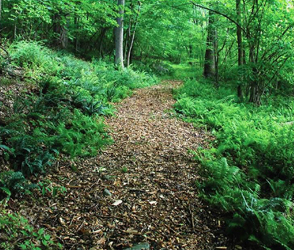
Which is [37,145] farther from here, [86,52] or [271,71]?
[86,52]

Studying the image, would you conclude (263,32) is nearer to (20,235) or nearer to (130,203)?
(130,203)

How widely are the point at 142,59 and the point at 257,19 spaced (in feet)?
43.2

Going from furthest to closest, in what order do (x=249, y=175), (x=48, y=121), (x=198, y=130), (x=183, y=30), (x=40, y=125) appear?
1. (x=183, y=30)
2. (x=198, y=130)
3. (x=48, y=121)
4. (x=40, y=125)
5. (x=249, y=175)

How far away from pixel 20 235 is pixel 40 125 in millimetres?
2661

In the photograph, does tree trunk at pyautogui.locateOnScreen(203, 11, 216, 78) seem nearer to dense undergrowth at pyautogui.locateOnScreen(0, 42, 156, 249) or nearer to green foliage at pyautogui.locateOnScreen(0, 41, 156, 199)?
dense undergrowth at pyautogui.locateOnScreen(0, 42, 156, 249)

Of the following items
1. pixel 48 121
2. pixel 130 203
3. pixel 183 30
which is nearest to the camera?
pixel 130 203

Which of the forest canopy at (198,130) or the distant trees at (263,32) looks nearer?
the forest canopy at (198,130)

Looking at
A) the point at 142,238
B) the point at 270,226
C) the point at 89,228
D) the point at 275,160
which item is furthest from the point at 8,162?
the point at 275,160

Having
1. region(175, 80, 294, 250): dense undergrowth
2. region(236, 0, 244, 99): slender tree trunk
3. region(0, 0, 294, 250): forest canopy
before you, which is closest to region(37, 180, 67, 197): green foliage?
region(0, 0, 294, 250): forest canopy

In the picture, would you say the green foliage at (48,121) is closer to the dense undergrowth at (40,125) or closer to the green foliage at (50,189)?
the dense undergrowth at (40,125)

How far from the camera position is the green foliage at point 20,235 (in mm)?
2256

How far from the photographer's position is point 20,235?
2.39 meters

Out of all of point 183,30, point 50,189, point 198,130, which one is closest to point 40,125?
point 50,189

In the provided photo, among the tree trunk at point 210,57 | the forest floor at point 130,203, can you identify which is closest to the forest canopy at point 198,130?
the forest floor at point 130,203
